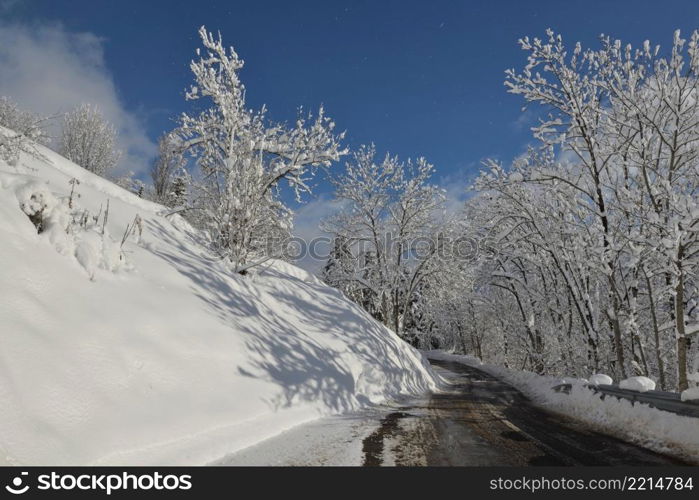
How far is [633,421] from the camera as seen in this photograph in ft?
21.0

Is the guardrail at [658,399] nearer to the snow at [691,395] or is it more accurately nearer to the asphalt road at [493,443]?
the snow at [691,395]

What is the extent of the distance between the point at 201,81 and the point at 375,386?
10633mm

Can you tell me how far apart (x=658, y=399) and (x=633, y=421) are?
0.53 m

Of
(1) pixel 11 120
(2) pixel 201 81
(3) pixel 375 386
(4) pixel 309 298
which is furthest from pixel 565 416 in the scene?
(1) pixel 11 120

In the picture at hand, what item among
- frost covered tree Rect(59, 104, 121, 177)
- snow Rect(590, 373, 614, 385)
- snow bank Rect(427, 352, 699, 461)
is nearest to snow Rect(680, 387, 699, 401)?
snow bank Rect(427, 352, 699, 461)

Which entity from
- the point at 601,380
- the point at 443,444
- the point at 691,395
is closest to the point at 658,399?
the point at 691,395

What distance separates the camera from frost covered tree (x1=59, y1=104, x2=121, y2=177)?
32594 mm

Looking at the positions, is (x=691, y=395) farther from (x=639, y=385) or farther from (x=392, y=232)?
(x=392, y=232)

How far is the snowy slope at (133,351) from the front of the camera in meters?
3.39

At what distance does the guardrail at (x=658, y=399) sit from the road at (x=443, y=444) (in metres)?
0.94

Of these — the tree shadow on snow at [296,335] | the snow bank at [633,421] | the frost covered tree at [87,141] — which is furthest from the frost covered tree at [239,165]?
the frost covered tree at [87,141]

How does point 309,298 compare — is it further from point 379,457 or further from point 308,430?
point 379,457

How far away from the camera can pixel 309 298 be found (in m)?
12.9

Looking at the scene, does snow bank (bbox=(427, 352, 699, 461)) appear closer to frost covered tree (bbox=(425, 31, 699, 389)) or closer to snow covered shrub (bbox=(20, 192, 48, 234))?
frost covered tree (bbox=(425, 31, 699, 389))
